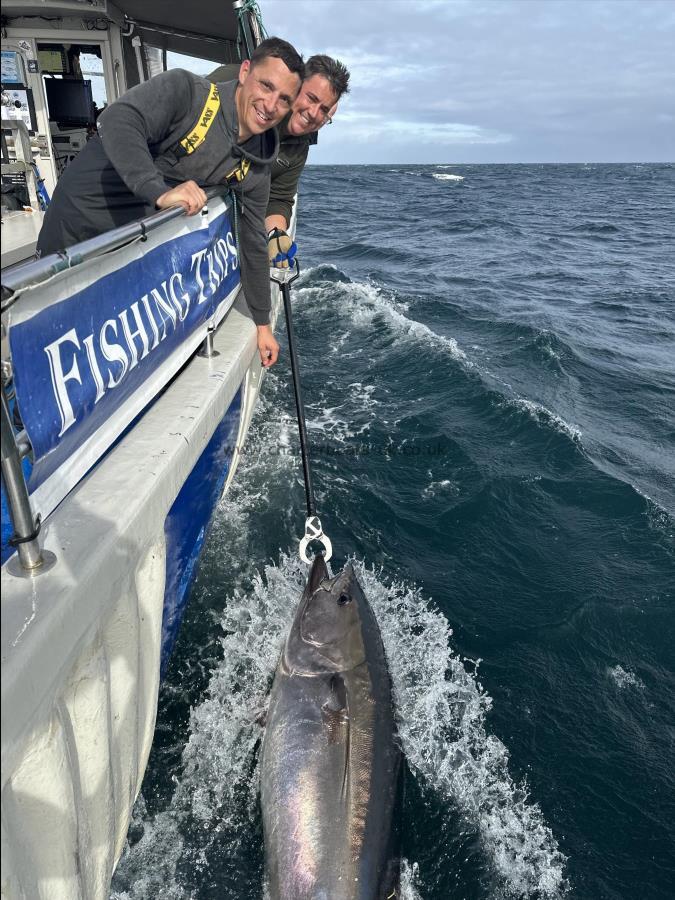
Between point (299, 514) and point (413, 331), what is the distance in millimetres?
5783

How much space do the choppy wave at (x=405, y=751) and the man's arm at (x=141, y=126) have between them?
265 centimetres

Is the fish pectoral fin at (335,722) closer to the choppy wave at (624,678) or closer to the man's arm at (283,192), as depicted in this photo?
the choppy wave at (624,678)

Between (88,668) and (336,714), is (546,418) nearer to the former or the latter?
(336,714)

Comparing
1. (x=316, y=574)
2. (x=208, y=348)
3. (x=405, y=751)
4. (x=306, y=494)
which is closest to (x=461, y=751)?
(x=405, y=751)

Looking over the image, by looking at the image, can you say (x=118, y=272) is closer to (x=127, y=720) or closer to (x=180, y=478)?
(x=180, y=478)

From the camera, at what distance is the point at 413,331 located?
1021 centimetres

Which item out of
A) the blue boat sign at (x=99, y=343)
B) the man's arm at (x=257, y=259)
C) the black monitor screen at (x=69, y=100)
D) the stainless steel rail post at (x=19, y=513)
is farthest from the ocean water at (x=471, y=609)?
the black monitor screen at (x=69, y=100)

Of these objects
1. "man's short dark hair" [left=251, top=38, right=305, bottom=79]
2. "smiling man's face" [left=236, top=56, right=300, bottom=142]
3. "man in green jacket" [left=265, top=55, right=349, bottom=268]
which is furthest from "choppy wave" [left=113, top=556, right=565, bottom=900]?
"man's short dark hair" [left=251, top=38, right=305, bottom=79]

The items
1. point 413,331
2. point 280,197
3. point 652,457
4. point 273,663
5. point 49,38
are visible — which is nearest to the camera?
point 273,663

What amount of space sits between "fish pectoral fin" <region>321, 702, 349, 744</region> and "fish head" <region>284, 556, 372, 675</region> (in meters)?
0.21

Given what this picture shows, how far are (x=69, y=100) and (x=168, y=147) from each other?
7.03 m

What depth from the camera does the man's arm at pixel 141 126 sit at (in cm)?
270

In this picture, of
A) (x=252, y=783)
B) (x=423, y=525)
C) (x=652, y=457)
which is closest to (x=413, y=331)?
(x=652, y=457)

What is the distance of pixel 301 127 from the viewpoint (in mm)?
4523
